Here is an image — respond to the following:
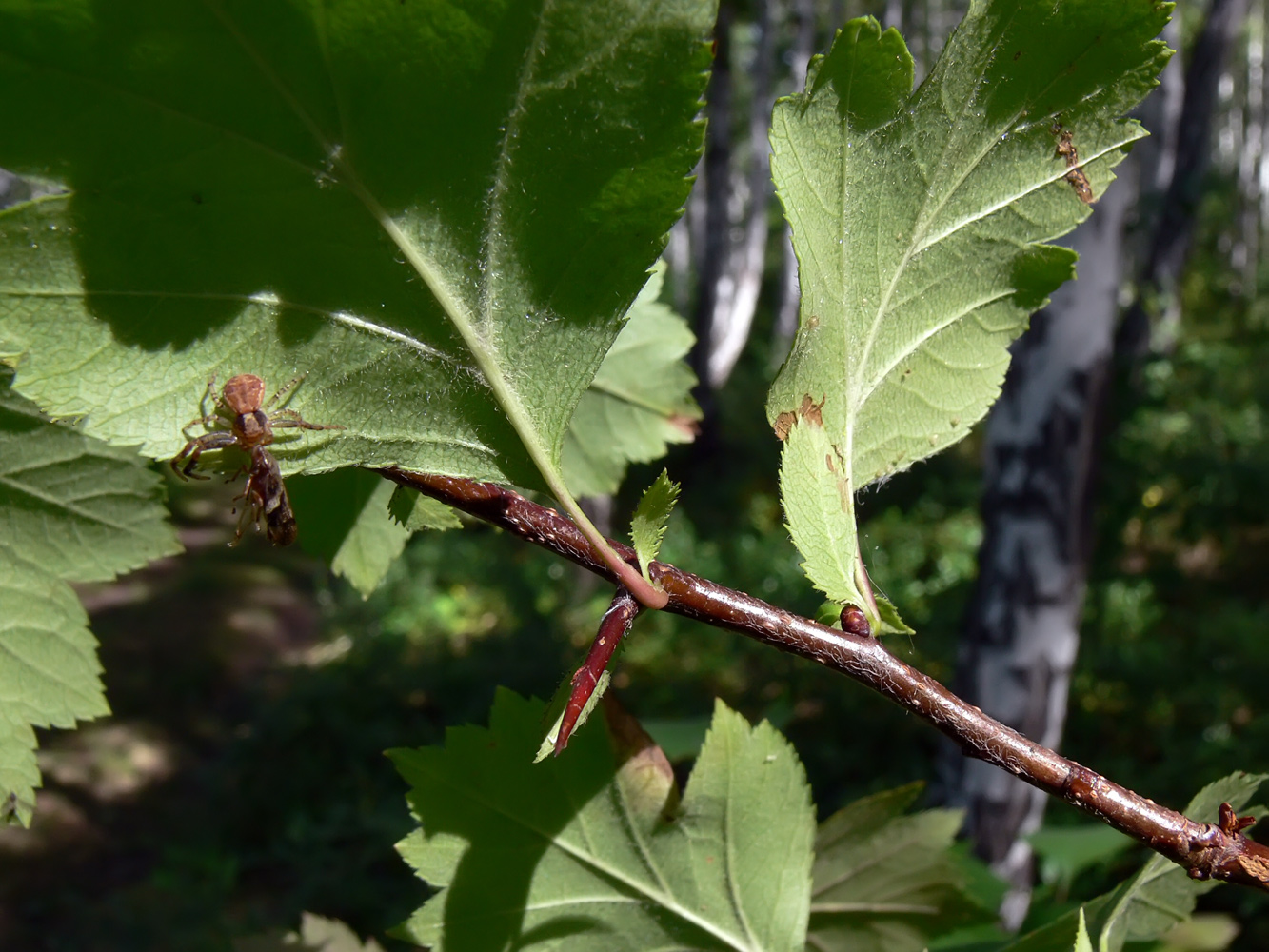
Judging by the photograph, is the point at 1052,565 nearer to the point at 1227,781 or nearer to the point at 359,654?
the point at 1227,781

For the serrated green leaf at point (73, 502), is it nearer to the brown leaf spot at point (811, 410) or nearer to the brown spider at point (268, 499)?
the brown spider at point (268, 499)

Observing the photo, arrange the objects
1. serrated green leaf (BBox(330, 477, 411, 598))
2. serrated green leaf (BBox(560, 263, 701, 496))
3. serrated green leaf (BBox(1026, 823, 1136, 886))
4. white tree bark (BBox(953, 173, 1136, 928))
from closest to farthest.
Answer: serrated green leaf (BBox(330, 477, 411, 598)) < serrated green leaf (BBox(560, 263, 701, 496)) < serrated green leaf (BBox(1026, 823, 1136, 886)) < white tree bark (BBox(953, 173, 1136, 928))

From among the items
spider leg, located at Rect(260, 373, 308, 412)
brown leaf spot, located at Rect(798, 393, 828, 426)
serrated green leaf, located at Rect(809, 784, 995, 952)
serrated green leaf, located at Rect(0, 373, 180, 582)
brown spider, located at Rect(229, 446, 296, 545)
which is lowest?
serrated green leaf, located at Rect(809, 784, 995, 952)

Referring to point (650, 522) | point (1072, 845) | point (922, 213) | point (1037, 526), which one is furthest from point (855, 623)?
point (1037, 526)

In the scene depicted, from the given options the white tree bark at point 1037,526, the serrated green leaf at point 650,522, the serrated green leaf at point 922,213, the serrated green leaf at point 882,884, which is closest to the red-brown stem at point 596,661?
the serrated green leaf at point 650,522

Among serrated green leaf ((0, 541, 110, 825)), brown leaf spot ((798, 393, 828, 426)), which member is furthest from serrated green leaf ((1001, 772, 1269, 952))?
serrated green leaf ((0, 541, 110, 825))

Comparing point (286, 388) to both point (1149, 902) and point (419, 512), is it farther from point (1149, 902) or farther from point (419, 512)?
point (1149, 902)

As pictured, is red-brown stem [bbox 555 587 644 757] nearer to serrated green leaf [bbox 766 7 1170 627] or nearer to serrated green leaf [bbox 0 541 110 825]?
serrated green leaf [bbox 766 7 1170 627]
